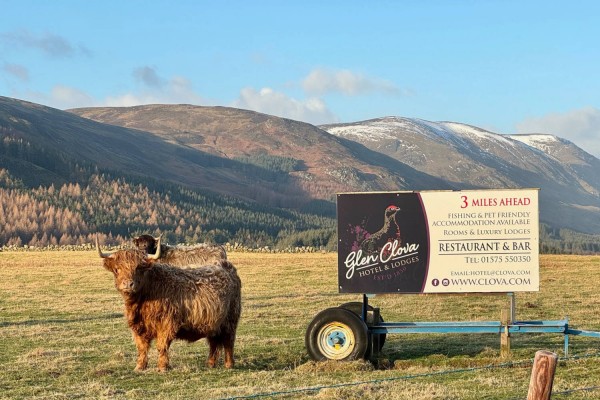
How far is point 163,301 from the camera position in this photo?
15.5m

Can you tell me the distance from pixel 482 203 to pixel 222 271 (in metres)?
5.33

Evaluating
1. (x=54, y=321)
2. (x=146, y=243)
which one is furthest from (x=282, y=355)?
(x=54, y=321)

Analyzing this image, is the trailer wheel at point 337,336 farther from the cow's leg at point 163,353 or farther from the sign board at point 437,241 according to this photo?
the cow's leg at point 163,353

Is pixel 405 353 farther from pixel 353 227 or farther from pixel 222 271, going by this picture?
pixel 222 271

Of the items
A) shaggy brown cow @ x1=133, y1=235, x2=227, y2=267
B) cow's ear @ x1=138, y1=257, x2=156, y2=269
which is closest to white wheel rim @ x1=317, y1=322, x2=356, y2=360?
cow's ear @ x1=138, y1=257, x2=156, y2=269

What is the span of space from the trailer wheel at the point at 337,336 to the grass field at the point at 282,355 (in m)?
0.46

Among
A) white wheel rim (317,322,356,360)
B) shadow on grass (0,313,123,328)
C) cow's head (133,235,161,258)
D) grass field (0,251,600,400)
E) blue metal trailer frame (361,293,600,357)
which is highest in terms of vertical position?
cow's head (133,235,161,258)

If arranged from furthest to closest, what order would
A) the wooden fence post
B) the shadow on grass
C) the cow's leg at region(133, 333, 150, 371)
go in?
the shadow on grass < the cow's leg at region(133, 333, 150, 371) < the wooden fence post

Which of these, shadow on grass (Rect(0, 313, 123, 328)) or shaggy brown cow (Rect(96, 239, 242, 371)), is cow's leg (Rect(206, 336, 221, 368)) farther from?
shadow on grass (Rect(0, 313, 123, 328))

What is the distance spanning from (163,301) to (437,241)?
5.54 m

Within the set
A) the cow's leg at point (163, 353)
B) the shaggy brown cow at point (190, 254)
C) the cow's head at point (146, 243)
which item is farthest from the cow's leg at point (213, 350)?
the cow's head at point (146, 243)

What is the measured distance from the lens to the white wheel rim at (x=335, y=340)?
16109 mm

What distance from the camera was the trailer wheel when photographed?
630 inches

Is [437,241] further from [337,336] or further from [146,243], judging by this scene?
[146,243]
